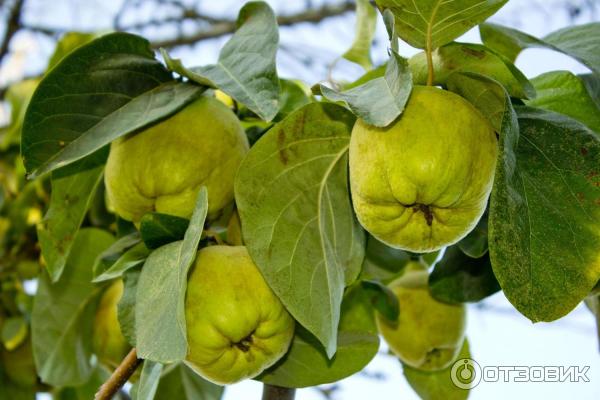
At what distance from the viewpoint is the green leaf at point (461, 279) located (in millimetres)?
1243

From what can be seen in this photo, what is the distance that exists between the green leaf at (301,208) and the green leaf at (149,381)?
17 centimetres

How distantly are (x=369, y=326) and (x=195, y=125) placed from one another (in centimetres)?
50

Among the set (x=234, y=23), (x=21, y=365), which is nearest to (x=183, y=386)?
(x=21, y=365)

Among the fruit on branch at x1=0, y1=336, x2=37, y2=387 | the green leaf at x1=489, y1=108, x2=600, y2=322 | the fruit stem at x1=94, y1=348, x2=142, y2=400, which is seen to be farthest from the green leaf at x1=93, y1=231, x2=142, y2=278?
the fruit on branch at x1=0, y1=336, x2=37, y2=387

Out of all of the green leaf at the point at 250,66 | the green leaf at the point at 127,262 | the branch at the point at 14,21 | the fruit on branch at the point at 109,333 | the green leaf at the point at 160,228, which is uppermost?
the green leaf at the point at 250,66

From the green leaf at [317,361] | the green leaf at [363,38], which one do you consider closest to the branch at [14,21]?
the green leaf at [363,38]

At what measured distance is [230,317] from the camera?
101 centimetres

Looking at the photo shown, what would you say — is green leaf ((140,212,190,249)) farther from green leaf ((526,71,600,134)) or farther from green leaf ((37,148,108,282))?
green leaf ((526,71,600,134))

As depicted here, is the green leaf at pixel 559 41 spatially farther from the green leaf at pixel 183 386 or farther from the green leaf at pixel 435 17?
the green leaf at pixel 183 386

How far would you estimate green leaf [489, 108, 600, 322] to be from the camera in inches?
33.1

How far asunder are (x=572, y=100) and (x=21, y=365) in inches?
51.1

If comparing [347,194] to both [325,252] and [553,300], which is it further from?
[553,300]

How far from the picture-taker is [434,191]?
35.4 inches

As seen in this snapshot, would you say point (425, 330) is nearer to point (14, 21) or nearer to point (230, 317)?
point (230, 317)
